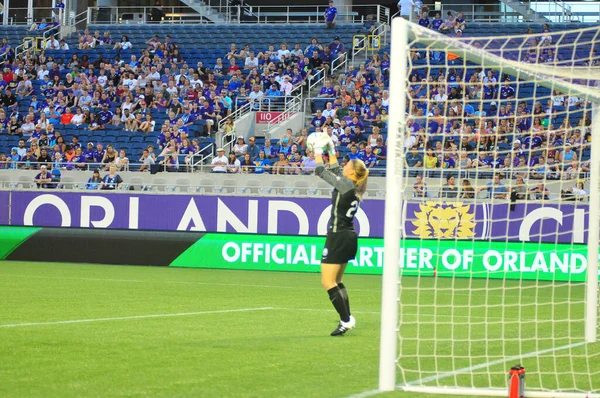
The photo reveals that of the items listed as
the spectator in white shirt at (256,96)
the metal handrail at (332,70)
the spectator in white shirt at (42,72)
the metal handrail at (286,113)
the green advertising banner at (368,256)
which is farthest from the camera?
the spectator in white shirt at (42,72)

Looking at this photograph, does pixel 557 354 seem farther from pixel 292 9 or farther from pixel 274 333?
pixel 292 9

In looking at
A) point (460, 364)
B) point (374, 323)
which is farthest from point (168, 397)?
point (374, 323)

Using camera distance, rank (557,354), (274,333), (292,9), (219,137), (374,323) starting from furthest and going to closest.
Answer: (292,9) < (219,137) < (374,323) < (274,333) < (557,354)

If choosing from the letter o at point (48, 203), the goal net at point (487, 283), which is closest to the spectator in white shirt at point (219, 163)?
the letter o at point (48, 203)

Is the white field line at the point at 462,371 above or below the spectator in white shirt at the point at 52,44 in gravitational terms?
below

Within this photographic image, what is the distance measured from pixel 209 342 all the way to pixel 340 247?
6.11 feet

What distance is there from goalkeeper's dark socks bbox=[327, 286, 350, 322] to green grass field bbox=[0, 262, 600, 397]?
32 centimetres

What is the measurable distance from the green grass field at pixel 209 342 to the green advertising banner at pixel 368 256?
3.87 meters

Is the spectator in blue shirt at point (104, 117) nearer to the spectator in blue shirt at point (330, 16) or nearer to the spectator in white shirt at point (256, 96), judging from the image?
the spectator in white shirt at point (256, 96)

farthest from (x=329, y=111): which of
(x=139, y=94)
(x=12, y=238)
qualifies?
(x=12, y=238)

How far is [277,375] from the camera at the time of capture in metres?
7.51

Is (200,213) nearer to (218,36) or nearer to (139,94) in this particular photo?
(139,94)

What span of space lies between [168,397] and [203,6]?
35.1 meters

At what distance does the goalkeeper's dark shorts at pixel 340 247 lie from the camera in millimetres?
10383
